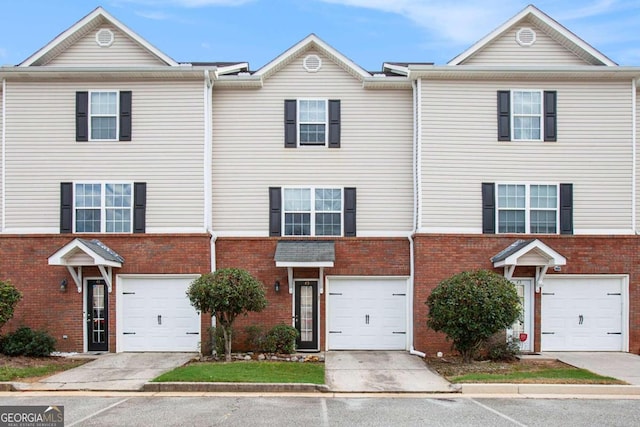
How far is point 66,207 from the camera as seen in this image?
19.4 m

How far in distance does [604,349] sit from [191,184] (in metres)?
12.8

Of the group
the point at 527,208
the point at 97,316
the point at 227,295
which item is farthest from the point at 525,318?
the point at 97,316

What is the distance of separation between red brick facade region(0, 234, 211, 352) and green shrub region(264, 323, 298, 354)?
2.10 m

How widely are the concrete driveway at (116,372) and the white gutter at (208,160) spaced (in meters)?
3.14

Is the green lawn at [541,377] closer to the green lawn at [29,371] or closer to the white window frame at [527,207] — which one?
the white window frame at [527,207]

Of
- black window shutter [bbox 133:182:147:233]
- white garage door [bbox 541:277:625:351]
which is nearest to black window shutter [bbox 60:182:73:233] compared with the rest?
black window shutter [bbox 133:182:147:233]

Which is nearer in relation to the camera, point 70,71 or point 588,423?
point 588,423

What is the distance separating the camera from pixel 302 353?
63.5ft

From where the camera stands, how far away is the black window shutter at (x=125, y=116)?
64.1 feet

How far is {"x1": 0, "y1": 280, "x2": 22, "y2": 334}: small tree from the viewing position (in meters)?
16.9

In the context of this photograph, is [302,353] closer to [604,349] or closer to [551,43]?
[604,349]

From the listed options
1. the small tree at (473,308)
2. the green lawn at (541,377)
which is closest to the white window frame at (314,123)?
the small tree at (473,308)

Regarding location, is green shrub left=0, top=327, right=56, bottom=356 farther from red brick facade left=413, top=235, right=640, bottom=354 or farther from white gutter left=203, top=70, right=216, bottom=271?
red brick facade left=413, top=235, right=640, bottom=354

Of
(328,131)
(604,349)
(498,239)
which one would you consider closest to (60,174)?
(328,131)
